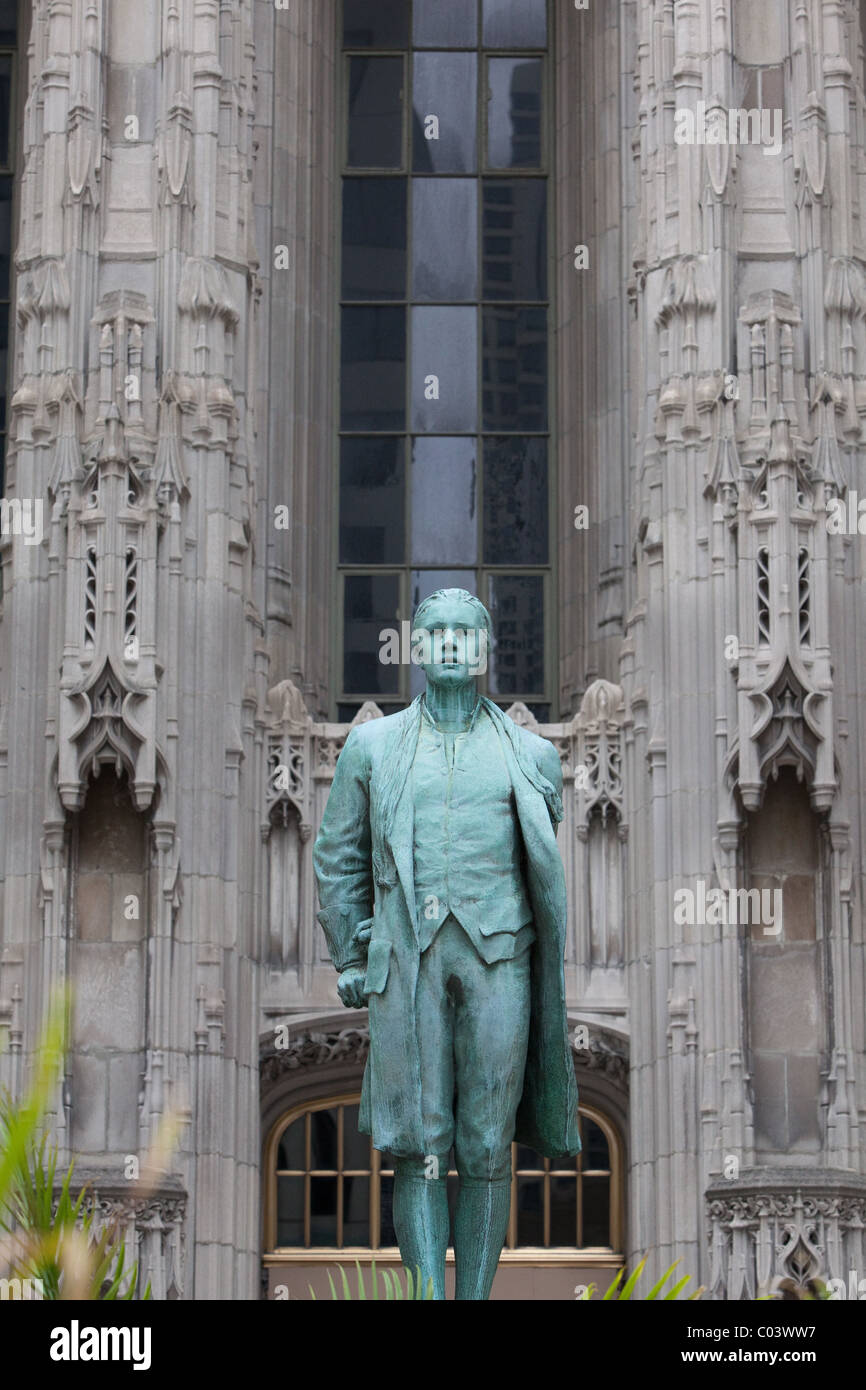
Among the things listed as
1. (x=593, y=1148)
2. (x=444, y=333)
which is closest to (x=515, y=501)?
(x=444, y=333)

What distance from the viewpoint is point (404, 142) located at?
2633cm

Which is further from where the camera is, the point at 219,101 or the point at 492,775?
the point at 219,101

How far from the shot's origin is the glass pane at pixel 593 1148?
2333 cm

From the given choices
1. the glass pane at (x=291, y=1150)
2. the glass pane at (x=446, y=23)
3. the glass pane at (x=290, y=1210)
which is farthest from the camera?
the glass pane at (x=446, y=23)

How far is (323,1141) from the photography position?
76.4 feet

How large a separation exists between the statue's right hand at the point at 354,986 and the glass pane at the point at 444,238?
54.1 ft

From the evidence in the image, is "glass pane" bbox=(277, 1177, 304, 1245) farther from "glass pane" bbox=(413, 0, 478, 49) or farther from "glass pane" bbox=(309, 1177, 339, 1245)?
"glass pane" bbox=(413, 0, 478, 49)

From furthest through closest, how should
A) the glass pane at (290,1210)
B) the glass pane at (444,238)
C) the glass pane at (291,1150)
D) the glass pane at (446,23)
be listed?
1. the glass pane at (446,23)
2. the glass pane at (444,238)
3. the glass pane at (291,1150)
4. the glass pane at (290,1210)

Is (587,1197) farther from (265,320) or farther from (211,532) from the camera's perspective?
(265,320)

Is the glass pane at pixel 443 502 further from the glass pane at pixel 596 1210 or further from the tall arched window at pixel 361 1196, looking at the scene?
the glass pane at pixel 596 1210

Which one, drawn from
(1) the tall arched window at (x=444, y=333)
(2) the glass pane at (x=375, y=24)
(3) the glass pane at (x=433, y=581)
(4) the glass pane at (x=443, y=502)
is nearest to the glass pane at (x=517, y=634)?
(1) the tall arched window at (x=444, y=333)

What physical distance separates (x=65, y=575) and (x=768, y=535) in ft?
18.0

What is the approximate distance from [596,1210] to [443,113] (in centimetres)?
1002

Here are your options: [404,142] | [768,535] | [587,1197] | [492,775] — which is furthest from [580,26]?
[492,775]
